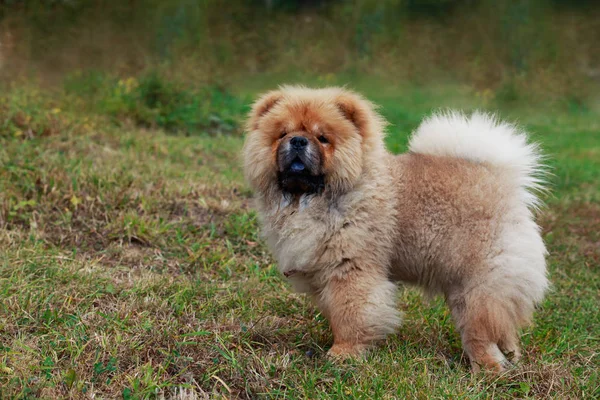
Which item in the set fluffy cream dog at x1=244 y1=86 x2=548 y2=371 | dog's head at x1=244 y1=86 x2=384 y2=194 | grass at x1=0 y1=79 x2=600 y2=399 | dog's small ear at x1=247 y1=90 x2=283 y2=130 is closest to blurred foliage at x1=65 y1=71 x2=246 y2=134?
grass at x1=0 y1=79 x2=600 y2=399

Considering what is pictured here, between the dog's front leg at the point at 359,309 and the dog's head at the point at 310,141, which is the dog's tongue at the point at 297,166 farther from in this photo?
the dog's front leg at the point at 359,309

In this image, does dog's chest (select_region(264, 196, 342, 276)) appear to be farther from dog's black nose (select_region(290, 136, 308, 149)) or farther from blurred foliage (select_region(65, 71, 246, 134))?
blurred foliage (select_region(65, 71, 246, 134))

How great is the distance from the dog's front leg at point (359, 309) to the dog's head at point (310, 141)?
1.71 feet

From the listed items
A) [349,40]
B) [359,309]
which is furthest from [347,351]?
[349,40]

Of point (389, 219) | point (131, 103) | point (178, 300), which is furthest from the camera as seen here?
point (131, 103)

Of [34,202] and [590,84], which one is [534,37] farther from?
[34,202]

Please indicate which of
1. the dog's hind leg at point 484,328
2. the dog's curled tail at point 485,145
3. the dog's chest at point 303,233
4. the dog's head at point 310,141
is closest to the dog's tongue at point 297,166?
the dog's head at point 310,141

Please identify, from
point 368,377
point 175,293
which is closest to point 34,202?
point 175,293

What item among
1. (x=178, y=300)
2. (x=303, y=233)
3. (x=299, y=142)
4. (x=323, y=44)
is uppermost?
(x=299, y=142)

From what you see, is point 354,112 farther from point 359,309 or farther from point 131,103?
point 131,103

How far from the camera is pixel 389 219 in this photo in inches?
149

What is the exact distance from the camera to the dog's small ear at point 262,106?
4059 millimetres

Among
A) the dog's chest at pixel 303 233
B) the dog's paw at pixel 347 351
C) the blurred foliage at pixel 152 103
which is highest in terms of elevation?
the dog's chest at pixel 303 233

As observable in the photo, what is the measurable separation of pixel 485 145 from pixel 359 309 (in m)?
1.21
